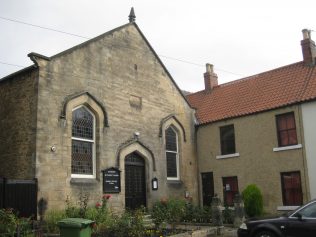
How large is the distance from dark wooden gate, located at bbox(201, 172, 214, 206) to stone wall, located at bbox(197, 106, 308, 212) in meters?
0.30

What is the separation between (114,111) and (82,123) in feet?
6.15

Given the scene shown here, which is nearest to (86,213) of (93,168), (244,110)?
(93,168)

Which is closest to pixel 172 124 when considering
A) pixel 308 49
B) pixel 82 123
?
pixel 82 123

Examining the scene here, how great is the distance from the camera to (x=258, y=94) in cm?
2170

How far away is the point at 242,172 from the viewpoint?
2067 centimetres

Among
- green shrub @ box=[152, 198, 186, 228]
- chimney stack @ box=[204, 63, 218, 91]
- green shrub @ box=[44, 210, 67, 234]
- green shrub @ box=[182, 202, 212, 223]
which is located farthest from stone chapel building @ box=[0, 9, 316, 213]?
green shrub @ box=[182, 202, 212, 223]

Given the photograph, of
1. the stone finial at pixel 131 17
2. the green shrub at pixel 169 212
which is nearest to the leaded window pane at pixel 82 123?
the green shrub at pixel 169 212

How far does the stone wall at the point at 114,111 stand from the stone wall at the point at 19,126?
0.36 m

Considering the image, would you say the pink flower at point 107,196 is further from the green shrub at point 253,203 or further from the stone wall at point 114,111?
the green shrub at point 253,203

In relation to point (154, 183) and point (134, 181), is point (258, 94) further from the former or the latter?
point (134, 181)

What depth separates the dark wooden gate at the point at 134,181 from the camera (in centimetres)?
1872

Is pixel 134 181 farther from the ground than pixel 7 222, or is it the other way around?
pixel 134 181

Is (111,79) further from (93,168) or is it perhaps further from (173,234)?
(173,234)

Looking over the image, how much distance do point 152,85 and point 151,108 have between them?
128 centimetres
